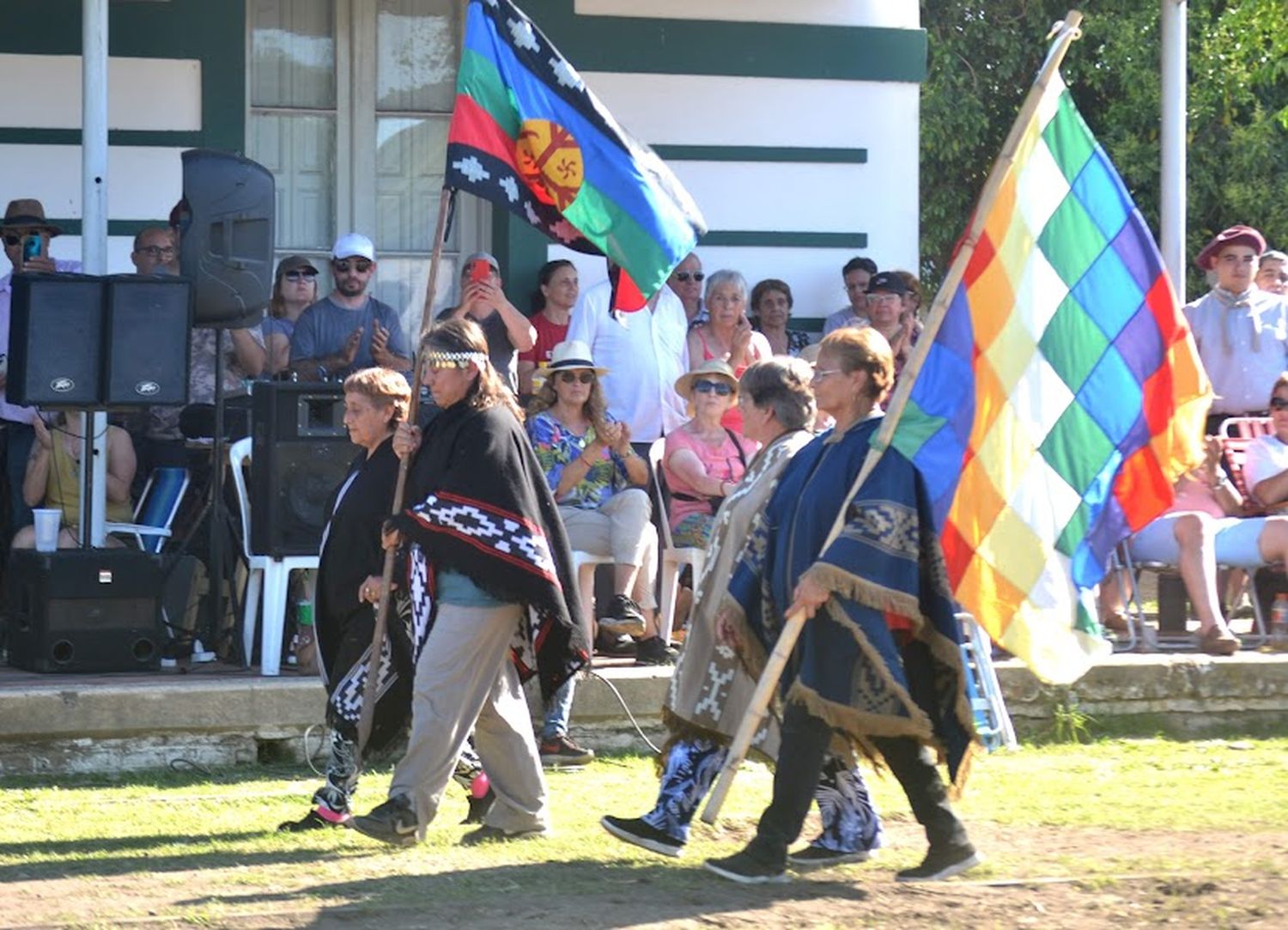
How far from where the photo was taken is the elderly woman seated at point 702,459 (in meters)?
10.6

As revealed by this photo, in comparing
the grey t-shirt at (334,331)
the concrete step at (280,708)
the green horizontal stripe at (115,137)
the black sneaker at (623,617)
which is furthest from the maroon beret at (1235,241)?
the green horizontal stripe at (115,137)

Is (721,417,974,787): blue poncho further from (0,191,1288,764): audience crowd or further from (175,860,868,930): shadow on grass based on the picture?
(0,191,1288,764): audience crowd

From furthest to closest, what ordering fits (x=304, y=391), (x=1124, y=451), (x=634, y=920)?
(x=304, y=391), (x=1124, y=451), (x=634, y=920)

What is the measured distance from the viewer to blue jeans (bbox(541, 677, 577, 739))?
30.6ft

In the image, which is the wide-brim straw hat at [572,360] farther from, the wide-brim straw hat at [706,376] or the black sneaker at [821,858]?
the black sneaker at [821,858]

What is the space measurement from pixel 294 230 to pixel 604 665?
3.64 meters

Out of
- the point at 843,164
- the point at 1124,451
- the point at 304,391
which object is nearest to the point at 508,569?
the point at 1124,451

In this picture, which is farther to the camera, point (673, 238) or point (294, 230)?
point (294, 230)

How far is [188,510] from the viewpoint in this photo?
1093cm

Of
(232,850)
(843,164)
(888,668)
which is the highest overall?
(843,164)

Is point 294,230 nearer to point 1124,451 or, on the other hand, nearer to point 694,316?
point 694,316

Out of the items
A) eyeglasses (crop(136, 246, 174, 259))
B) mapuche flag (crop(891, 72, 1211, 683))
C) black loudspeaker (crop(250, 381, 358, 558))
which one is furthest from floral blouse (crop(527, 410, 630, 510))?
mapuche flag (crop(891, 72, 1211, 683))

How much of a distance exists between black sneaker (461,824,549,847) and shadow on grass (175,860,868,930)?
0.42 metres

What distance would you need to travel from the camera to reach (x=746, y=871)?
689 centimetres
